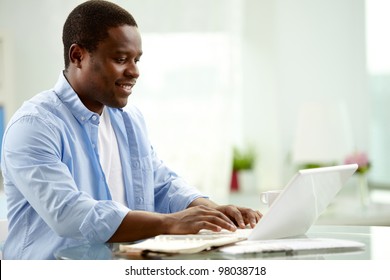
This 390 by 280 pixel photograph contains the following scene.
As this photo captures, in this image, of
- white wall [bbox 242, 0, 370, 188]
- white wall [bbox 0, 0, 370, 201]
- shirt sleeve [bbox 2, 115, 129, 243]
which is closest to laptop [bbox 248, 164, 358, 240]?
shirt sleeve [bbox 2, 115, 129, 243]

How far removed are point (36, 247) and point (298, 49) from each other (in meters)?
3.24

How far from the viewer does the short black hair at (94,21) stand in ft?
5.48

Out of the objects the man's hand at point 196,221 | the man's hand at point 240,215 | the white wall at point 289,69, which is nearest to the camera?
the man's hand at point 196,221

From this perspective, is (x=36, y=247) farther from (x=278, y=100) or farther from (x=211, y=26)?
(x=278, y=100)

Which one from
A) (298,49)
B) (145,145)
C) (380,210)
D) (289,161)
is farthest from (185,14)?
(145,145)

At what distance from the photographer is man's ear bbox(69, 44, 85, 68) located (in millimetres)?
1722

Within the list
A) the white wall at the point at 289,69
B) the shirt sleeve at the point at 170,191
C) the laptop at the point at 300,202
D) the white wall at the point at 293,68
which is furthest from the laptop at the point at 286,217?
the white wall at the point at 293,68

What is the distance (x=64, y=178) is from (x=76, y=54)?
369 mm

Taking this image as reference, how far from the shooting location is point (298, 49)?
15.0 ft

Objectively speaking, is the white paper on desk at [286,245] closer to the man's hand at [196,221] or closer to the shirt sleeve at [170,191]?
the man's hand at [196,221]

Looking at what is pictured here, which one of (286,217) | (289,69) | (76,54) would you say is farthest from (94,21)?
(289,69)

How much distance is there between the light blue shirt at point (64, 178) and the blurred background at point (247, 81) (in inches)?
79.8

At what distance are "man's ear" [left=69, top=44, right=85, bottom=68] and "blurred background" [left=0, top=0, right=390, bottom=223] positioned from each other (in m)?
2.07

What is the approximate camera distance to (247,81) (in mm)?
4645
